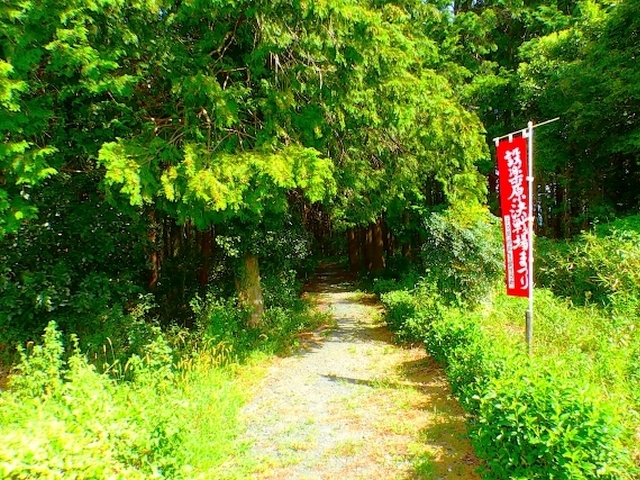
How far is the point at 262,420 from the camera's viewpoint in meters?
4.82

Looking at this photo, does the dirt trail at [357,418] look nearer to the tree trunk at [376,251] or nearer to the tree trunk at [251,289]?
the tree trunk at [251,289]

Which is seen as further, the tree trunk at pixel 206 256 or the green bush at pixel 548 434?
the tree trunk at pixel 206 256

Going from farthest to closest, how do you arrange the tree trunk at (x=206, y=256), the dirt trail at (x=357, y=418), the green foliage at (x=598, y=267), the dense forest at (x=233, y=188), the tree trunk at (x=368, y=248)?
the tree trunk at (x=368, y=248), the tree trunk at (x=206, y=256), the green foliage at (x=598, y=267), the dense forest at (x=233, y=188), the dirt trail at (x=357, y=418)

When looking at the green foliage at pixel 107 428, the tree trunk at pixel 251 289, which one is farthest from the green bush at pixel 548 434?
the tree trunk at pixel 251 289

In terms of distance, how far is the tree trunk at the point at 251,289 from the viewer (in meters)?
8.29

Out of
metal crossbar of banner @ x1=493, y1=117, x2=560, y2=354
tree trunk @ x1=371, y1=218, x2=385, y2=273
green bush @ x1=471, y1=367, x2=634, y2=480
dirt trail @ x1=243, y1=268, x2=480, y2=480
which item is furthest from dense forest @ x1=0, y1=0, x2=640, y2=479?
tree trunk @ x1=371, y1=218, x2=385, y2=273

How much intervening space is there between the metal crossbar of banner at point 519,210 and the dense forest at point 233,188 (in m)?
0.94

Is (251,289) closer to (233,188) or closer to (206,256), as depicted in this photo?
(206,256)

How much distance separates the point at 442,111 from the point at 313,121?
2467mm

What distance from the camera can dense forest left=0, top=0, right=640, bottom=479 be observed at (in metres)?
3.91

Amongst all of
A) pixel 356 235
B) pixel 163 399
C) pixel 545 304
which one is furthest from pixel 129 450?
pixel 356 235

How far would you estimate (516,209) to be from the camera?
4.59m

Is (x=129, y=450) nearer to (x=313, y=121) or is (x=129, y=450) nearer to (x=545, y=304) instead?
(x=313, y=121)

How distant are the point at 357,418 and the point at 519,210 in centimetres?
306
